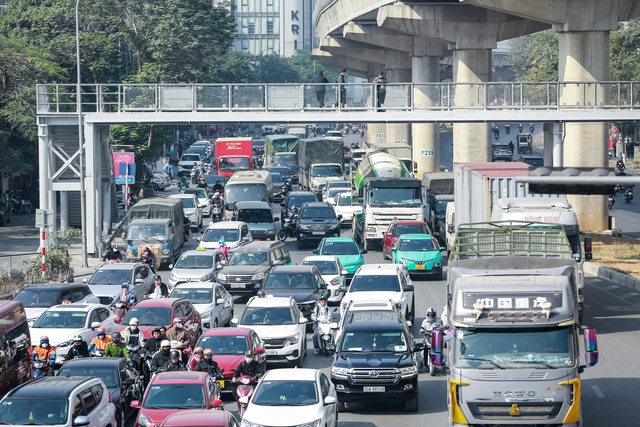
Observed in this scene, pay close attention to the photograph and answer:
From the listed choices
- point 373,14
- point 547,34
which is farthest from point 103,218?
point 547,34

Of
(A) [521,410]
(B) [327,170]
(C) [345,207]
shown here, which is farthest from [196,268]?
(B) [327,170]

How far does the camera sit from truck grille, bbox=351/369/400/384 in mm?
18484

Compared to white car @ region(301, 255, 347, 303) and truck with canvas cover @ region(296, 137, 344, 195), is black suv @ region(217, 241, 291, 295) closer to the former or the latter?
white car @ region(301, 255, 347, 303)

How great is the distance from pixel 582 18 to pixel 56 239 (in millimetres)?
23308

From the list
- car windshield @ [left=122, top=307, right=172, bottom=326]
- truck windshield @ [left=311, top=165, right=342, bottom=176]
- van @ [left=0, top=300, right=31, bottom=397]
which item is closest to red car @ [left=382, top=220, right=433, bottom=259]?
car windshield @ [left=122, top=307, right=172, bottom=326]

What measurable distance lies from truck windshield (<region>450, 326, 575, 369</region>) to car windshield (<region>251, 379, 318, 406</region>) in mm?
2461

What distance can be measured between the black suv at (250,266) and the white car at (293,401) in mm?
13421

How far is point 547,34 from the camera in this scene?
5017 inches

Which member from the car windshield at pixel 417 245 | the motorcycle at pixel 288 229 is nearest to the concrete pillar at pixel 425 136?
the motorcycle at pixel 288 229

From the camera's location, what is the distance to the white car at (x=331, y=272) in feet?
99.1

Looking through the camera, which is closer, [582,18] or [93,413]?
[93,413]

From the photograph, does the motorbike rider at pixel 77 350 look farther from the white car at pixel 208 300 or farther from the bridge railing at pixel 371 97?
the bridge railing at pixel 371 97

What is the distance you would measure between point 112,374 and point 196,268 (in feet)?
47.8

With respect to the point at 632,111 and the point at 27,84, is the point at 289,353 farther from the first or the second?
the point at 27,84
